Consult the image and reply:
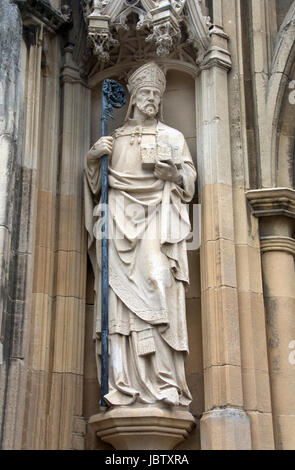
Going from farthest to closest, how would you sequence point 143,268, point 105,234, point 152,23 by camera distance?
point 152,23, point 105,234, point 143,268

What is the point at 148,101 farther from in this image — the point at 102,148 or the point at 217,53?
the point at 217,53

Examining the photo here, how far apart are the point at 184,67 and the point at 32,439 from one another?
4201mm

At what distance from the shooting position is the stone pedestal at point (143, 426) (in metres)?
6.84

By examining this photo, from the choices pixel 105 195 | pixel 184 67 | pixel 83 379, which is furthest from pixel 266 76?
pixel 83 379

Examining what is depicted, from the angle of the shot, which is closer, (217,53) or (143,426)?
(143,426)

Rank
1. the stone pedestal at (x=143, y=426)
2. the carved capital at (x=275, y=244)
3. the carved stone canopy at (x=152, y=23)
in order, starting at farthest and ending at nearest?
the carved stone canopy at (x=152, y=23) → the carved capital at (x=275, y=244) → the stone pedestal at (x=143, y=426)

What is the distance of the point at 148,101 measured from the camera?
811 centimetres

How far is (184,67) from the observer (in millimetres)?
8680

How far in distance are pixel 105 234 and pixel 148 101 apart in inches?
59.6

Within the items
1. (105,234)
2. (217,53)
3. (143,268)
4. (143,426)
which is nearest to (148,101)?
(217,53)

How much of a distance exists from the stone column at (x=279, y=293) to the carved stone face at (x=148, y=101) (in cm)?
128

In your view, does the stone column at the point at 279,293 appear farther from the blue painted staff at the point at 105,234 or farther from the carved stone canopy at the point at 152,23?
the carved stone canopy at the point at 152,23

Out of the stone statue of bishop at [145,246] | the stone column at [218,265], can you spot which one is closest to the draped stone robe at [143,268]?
the stone statue of bishop at [145,246]
